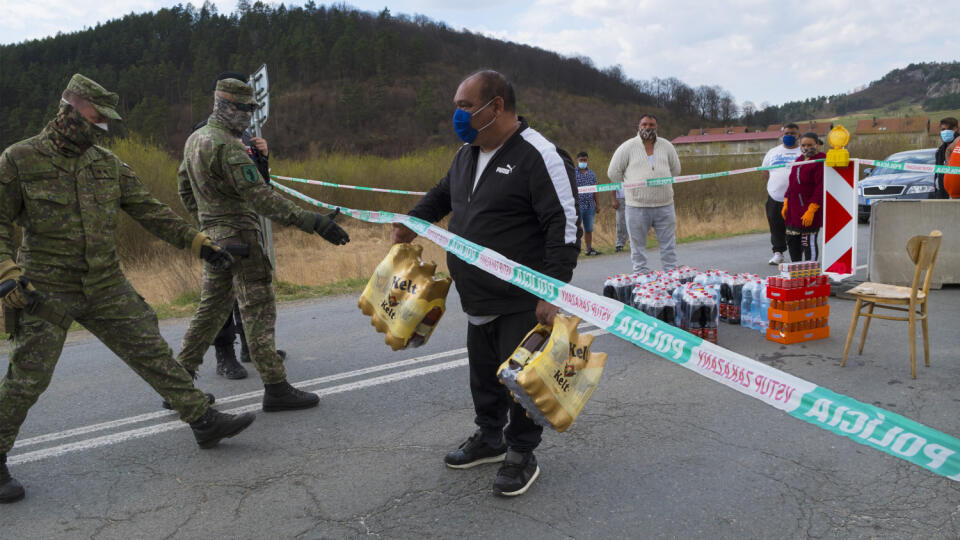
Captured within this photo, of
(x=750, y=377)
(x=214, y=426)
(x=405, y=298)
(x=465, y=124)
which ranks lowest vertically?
(x=214, y=426)

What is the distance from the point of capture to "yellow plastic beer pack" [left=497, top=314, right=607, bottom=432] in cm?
273

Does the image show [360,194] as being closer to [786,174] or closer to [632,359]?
[786,174]

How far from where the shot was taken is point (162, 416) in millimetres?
4430

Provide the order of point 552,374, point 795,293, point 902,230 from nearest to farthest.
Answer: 1. point 552,374
2. point 795,293
3. point 902,230

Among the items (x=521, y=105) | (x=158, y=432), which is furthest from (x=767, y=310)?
(x=521, y=105)

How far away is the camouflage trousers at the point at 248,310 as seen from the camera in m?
4.39

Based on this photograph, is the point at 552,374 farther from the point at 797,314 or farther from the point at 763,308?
the point at 763,308

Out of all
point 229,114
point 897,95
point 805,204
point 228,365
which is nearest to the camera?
point 229,114

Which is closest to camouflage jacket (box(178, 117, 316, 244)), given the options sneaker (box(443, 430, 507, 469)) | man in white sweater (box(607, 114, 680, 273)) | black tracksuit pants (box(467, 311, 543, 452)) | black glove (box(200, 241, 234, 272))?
black glove (box(200, 241, 234, 272))

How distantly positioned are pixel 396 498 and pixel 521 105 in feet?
283

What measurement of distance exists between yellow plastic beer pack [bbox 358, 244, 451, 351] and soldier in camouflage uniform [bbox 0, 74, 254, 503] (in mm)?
1226

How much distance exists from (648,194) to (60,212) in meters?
5.92

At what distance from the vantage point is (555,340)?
281 centimetres

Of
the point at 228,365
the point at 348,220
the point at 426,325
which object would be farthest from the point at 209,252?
the point at 348,220
